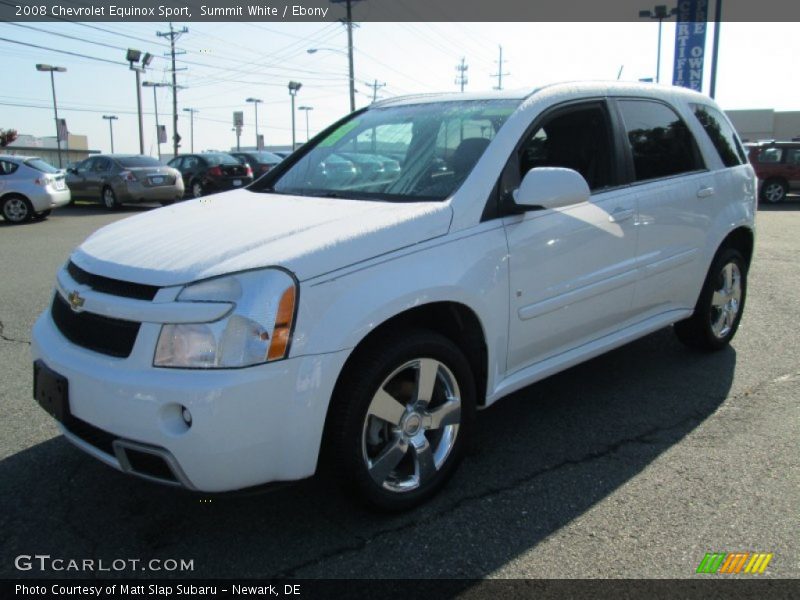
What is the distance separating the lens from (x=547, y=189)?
3.12 m

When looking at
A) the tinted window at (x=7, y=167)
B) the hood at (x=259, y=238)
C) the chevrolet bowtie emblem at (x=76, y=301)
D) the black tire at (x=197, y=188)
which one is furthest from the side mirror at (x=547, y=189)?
the black tire at (x=197, y=188)

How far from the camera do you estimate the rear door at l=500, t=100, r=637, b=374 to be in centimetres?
326

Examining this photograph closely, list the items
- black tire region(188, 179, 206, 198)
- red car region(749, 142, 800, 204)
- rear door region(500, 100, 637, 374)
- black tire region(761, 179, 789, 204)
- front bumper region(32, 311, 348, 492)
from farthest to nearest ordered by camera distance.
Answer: black tire region(188, 179, 206, 198)
black tire region(761, 179, 789, 204)
red car region(749, 142, 800, 204)
rear door region(500, 100, 637, 374)
front bumper region(32, 311, 348, 492)

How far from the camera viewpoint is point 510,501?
3037mm

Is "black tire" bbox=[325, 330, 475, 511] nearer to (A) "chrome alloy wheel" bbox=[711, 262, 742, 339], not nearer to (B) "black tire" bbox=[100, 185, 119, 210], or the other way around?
(A) "chrome alloy wheel" bbox=[711, 262, 742, 339]

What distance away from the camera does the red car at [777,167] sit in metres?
19.4

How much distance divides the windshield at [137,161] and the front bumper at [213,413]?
17.2 meters

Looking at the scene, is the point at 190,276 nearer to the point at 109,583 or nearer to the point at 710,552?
the point at 109,583

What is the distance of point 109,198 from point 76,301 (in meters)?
17.2

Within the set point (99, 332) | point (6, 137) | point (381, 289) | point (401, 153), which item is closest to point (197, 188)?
point (401, 153)

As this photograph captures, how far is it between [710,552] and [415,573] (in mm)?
1152

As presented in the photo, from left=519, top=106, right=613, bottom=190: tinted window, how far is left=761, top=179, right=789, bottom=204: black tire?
18651 mm
